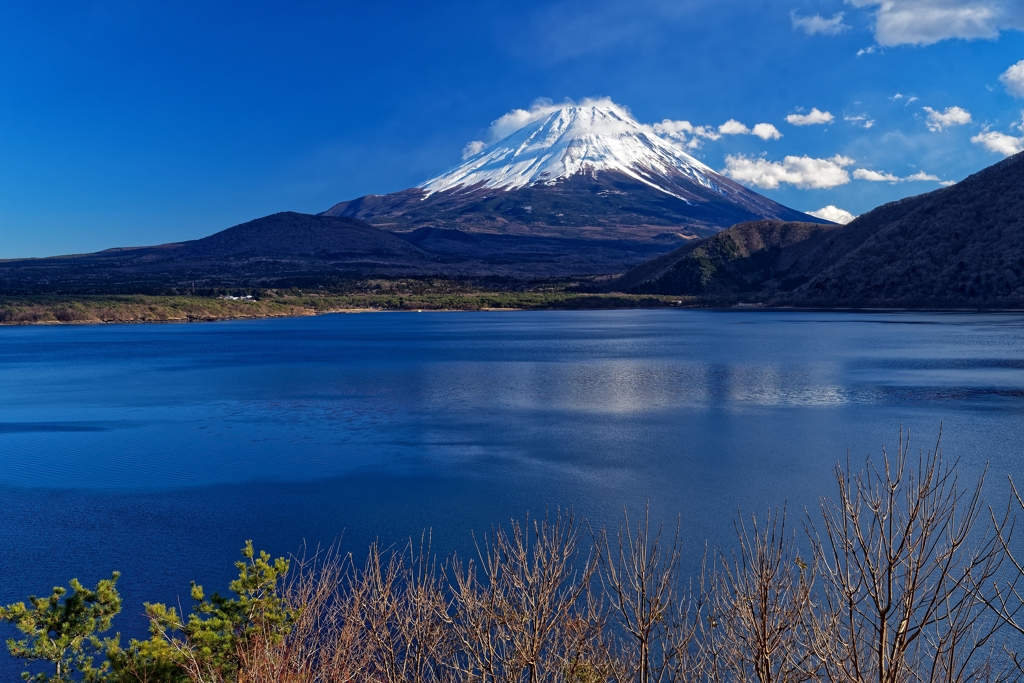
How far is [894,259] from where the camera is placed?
67812 millimetres

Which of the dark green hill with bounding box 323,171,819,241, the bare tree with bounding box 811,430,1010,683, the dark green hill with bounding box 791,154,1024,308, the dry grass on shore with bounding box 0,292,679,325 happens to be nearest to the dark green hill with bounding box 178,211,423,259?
the dark green hill with bounding box 323,171,819,241

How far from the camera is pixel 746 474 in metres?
15.7

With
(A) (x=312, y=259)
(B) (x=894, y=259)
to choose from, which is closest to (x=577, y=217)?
(A) (x=312, y=259)

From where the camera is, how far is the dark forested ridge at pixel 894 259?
6112cm

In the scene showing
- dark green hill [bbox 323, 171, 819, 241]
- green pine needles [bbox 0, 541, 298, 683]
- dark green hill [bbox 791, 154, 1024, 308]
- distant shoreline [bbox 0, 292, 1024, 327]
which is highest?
dark green hill [bbox 323, 171, 819, 241]

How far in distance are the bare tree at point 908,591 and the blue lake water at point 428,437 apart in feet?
9.12

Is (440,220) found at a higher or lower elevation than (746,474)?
higher

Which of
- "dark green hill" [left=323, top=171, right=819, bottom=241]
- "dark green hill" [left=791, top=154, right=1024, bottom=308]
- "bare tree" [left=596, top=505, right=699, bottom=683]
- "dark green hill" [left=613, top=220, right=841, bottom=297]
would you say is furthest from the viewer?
"dark green hill" [left=323, top=171, right=819, bottom=241]

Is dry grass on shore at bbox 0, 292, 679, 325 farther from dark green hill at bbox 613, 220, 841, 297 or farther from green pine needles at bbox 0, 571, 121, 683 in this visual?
green pine needles at bbox 0, 571, 121, 683

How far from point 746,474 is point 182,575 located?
399 inches

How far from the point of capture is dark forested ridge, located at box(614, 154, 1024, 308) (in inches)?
2406

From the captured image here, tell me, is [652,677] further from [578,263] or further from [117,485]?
[578,263]

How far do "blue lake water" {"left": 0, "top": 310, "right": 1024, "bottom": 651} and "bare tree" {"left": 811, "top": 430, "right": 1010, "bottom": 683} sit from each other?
9.12 ft

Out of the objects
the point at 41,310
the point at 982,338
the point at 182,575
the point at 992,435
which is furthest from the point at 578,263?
the point at 182,575
